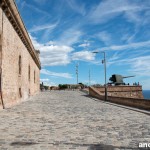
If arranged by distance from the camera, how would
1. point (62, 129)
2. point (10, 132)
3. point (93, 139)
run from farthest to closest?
point (62, 129) → point (10, 132) → point (93, 139)

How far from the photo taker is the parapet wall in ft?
155

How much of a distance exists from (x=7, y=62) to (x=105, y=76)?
16152 millimetres

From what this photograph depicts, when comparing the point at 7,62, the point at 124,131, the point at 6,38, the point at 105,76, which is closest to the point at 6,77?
the point at 7,62

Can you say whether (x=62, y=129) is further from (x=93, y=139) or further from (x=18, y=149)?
(x=18, y=149)

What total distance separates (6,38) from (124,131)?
10633 mm

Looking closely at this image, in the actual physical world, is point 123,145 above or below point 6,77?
below

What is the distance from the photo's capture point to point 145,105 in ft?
55.6

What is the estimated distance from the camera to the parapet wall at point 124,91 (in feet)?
155

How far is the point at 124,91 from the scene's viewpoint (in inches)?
1956

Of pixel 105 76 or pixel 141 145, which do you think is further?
pixel 105 76

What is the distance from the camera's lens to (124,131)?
8.14m

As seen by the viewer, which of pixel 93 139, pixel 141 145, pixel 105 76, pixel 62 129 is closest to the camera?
pixel 141 145

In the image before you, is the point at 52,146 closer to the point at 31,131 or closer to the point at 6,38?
the point at 31,131

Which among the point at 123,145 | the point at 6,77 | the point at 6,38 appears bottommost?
the point at 123,145
